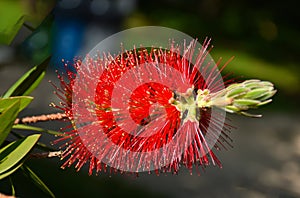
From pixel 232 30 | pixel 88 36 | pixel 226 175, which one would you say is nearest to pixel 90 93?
pixel 226 175

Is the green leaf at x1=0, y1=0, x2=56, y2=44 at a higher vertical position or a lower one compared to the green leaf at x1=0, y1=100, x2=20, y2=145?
higher

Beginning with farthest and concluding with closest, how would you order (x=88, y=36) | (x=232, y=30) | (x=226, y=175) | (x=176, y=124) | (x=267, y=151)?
1. (x=232, y=30)
2. (x=88, y=36)
3. (x=267, y=151)
4. (x=226, y=175)
5. (x=176, y=124)

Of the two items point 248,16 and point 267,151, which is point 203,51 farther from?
point 248,16

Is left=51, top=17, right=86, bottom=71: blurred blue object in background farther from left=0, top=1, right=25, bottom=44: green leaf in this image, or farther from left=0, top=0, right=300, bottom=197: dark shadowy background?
left=0, top=1, right=25, bottom=44: green leaf

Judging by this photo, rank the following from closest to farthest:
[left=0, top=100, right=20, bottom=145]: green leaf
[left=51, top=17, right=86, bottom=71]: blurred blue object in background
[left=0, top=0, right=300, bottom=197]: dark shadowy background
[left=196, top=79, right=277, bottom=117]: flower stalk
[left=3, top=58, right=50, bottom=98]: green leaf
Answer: [left=196, top=79, right=277, bottom=117]: flower stalk, [left=0, top=100, right=20, bottom=145]: green leaf, [left=3, top=58, right=50, bottom=98]: green leaf, [left=0, top=0, right=300, bottom=197]: dark shadowy background, [left=51, top=17, right=86, bottom=71]: blurred blue object in background

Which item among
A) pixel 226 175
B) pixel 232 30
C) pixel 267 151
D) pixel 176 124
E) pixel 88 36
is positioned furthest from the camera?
pixel 232 30

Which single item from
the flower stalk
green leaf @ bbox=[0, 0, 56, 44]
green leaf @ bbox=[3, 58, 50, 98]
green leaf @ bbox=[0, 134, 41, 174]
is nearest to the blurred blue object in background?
green leaf @ bbox=[0, 0, 56, 44]

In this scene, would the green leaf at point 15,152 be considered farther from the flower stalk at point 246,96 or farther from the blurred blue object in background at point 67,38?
the blurred blue object in background at point 67,38
